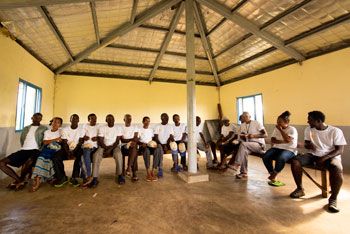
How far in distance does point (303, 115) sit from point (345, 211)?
3581 mm

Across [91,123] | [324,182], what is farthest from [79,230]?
[324,182]

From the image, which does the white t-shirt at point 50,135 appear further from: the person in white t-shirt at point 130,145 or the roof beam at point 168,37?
the roof beam at point 168,37

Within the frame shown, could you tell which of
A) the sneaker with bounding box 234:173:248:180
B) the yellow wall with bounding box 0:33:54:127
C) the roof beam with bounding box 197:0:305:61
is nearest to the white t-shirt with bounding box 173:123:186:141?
the sneaker with bounding box 234:173:248:180

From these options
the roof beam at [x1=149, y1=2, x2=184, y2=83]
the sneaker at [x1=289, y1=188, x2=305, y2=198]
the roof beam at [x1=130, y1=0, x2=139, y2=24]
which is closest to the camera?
the sneaker at [x1=289, y1=188, x2=305, y2=198]

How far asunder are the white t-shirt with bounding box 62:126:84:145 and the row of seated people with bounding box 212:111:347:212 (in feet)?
10.1

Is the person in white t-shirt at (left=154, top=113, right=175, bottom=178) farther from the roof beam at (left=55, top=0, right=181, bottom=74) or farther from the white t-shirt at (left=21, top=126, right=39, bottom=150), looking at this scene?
the roof beam at (left=55, top=0, right=181, bottom=74)

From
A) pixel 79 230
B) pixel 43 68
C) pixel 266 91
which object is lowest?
pixel 79 230

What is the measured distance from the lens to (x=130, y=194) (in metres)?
2.98

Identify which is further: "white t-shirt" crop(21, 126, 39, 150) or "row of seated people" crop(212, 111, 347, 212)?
"white t-shirt" crop(21, 126, 39, 150)

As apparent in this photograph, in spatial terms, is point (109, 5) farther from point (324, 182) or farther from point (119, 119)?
point (324, 182)

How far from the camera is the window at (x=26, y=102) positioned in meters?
4.37

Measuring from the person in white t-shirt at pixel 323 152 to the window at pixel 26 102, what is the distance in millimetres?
5724

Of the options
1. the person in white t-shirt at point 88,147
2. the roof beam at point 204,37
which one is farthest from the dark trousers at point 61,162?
the roof beam at point 204,37

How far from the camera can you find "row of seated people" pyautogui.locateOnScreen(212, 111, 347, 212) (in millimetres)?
2678
